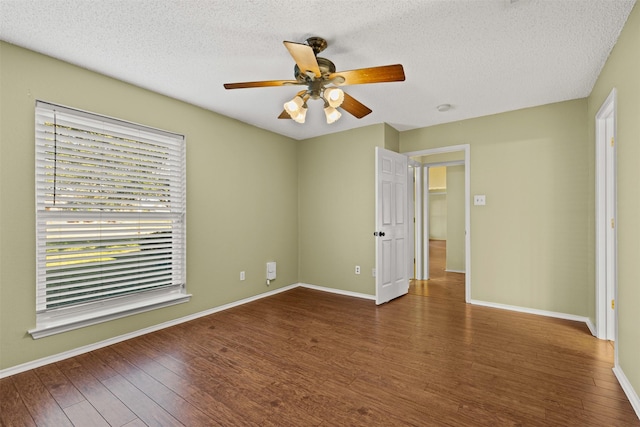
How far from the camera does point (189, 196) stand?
3395 millimetres

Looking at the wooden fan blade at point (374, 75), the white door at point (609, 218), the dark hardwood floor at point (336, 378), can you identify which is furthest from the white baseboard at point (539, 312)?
the wooden fan blade at point (374, 75)

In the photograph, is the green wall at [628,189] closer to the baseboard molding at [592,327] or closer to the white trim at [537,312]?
the baseboard molding at [592,327]

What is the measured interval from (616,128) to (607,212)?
0.99 meters

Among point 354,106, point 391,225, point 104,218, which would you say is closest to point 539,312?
point 391,225

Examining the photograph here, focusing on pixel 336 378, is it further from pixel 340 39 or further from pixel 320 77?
pixel 340 39

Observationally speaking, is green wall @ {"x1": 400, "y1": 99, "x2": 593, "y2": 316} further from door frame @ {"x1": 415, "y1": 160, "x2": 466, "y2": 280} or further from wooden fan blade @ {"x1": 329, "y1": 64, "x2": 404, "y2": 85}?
wooden fan blade @ {"x1": 329, "y1": 64, "x2": 404, "y2": 85}

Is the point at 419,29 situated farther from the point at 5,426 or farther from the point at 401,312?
the point at 5,426

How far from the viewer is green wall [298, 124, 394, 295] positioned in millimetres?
4305

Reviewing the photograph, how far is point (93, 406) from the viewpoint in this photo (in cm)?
187

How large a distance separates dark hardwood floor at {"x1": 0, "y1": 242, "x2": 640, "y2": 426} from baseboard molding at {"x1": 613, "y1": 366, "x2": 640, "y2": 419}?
0.14ft

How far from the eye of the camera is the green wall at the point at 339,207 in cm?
430

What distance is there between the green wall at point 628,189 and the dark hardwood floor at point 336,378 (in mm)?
365

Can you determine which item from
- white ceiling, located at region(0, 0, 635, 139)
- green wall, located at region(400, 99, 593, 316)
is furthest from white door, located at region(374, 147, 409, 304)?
white ceiling, located at region(0, 0, 635, 139)

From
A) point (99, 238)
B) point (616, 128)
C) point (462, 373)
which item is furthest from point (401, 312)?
point (99, 238)
